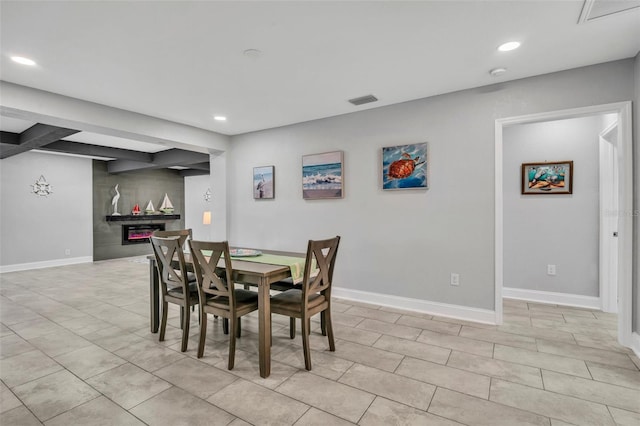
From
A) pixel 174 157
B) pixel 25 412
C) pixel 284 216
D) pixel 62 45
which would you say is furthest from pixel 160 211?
pixel 25 412

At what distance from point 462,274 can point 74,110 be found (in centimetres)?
472

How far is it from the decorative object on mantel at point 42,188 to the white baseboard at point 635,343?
32.5 ft

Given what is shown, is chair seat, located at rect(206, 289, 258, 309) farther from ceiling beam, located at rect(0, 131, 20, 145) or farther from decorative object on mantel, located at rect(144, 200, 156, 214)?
decorative object on mantel, located at rect(144, 200, 156, 214)

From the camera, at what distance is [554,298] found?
393 cm

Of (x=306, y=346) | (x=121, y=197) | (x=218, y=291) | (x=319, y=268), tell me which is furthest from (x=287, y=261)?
(x=121, y=197)

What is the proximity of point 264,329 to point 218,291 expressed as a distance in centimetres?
49

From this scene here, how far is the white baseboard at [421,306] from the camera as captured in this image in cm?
333

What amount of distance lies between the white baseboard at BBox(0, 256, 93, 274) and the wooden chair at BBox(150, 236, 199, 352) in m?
5.88

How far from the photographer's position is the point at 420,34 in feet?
7.61

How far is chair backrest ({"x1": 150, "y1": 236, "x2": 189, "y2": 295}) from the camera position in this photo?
8.77 ft

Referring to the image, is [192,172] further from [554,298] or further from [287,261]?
[554,298]

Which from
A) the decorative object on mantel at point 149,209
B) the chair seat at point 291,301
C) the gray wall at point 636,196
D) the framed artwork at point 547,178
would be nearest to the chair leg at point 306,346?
the chair seat at point 291,301

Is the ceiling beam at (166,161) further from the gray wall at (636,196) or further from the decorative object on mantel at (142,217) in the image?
the gray wall at (636,196)

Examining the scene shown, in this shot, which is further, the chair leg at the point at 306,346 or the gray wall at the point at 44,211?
the gray wall at the point at 44,211
